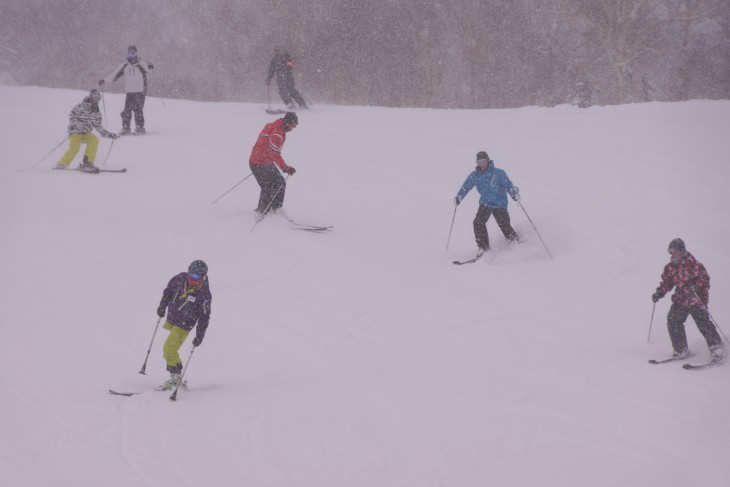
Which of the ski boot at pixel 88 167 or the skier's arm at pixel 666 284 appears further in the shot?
the ski boot at pixel 88 167

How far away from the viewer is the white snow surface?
491cm

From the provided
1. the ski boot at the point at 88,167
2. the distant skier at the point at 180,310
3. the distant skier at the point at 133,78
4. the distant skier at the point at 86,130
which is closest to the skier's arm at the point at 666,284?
the distant skier at the point at 180,310

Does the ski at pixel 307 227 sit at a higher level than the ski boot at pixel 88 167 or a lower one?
lower

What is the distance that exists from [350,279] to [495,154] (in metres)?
6.07

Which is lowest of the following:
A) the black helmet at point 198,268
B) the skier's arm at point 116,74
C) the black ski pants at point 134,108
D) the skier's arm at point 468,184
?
the black helmet at point 198,268

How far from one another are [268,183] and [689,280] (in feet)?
19.5

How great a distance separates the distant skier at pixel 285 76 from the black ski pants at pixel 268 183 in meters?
8.43

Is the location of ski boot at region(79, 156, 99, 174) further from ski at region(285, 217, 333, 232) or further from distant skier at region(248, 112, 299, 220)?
ski at region(285, 217, 333, 232)

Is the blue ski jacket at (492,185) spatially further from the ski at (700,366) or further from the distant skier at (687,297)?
the ski at (700,366)

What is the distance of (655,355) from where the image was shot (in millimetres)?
6641

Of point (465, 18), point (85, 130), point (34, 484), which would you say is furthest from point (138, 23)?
point (34, 484)

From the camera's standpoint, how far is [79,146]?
496 inches

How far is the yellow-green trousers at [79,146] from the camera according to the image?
40.7 ft

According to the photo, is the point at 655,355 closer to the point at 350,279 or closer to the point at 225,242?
the point at 350,279
